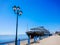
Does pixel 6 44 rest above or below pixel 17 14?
below

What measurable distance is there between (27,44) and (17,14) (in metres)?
2.97

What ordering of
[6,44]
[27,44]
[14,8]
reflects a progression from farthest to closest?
1. [27,44]
2. [14,8]
3. [6,44]

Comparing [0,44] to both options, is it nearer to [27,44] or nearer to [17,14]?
[17,14]

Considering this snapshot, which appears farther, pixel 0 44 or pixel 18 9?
pixel 18 9

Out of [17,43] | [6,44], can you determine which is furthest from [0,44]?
[17,43]

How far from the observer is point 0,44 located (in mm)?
6566

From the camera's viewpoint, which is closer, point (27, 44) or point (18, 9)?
point (18, 9)

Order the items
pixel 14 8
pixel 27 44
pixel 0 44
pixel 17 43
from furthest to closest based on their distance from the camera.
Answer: pixel 27 44 < pixel 14 8 < pixel 17 43 < pixel 0 44

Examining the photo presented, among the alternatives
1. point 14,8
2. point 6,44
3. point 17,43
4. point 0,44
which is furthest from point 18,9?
point 0,44

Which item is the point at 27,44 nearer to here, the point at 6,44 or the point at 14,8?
the point at 14,8

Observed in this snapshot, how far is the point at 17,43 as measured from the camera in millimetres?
9594

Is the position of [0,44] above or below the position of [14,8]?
below

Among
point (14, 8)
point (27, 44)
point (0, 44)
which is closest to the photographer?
point (0, 44)

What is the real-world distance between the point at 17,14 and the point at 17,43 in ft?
7.77
